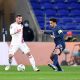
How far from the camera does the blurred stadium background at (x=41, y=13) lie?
2667 centimetres

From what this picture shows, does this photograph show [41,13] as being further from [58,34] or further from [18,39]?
[58,34]

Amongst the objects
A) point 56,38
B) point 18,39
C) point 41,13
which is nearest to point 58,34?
point 56,38

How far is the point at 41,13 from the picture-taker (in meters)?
28.0

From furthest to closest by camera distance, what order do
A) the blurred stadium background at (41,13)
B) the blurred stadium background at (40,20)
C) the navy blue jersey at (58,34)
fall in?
the blurred stadium background at (41,13)
the blurred stadium background at (40,20)
the navy blue jersey at (58,34)

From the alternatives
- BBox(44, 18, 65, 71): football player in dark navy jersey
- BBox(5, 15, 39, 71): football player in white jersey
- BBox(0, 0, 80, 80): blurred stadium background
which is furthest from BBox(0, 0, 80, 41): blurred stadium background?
BBox(44, 18, 65, 71): football player in dark navy jersey

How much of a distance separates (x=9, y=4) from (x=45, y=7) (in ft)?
7.31

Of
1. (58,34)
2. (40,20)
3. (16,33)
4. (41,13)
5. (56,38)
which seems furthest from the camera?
(41,13)

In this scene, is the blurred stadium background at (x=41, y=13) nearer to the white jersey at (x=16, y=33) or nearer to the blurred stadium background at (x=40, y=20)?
the blurred stadium background at (x=40, y=20)

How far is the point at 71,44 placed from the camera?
78.9 feet

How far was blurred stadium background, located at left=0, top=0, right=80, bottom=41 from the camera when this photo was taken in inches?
1050

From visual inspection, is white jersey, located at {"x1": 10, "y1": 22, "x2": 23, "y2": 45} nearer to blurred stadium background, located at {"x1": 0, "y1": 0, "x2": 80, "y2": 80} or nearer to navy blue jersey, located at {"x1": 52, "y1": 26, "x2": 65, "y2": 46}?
navy blue jersey, located at {"x1": 52, "y1": 26, "x2": 65, "y2": 46}

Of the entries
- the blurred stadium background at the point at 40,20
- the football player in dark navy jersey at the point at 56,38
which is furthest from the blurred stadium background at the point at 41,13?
the football player in dark navy jersey at the point at 56,38

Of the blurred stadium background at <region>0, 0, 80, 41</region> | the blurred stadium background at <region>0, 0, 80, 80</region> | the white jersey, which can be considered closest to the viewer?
the white jersey

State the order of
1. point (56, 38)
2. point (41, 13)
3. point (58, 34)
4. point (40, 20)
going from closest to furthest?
point (58, 34) → point (56, 38) → point (40, 20) → point (41, 13)
